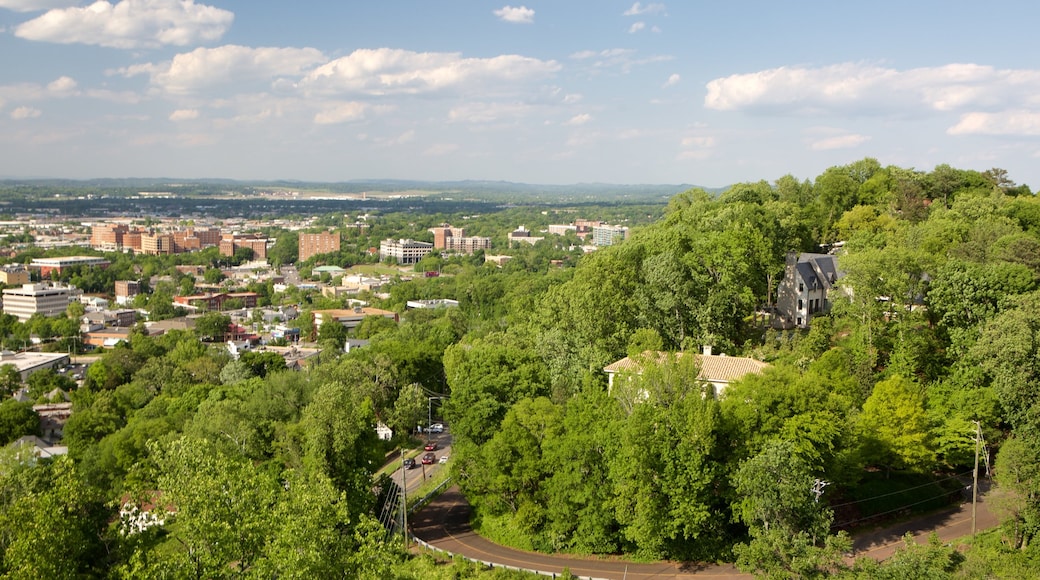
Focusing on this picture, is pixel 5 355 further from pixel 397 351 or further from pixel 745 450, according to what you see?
pixel 745 450

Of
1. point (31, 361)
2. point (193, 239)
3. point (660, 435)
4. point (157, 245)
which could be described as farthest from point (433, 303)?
point (193, 239)

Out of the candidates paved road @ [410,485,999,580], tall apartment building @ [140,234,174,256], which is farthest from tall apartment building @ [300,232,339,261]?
paved road @ [410,485,999,580]

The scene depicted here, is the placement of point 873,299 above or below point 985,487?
above

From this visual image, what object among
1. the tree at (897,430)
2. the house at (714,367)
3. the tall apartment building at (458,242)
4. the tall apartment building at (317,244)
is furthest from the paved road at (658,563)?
the tall apartment building at (458,242)

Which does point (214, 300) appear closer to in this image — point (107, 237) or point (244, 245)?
point (244, 245)

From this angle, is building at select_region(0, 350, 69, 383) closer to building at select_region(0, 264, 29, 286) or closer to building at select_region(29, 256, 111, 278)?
building at select_region(0, 264, 29, 286)

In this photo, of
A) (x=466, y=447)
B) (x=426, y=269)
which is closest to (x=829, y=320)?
(x=466, y=447)

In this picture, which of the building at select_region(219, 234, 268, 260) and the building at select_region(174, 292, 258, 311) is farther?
the building at select_region(219, 234, 268, 260)
